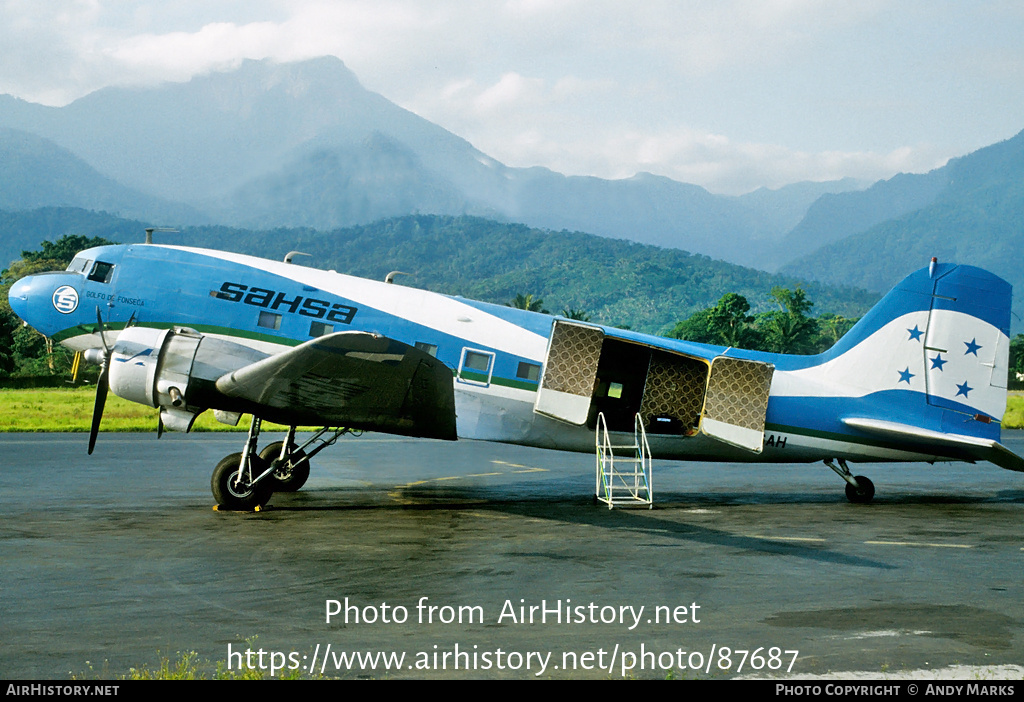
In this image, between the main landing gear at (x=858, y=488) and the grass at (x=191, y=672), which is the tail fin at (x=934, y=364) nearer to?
the main landing gear at (x=858, y=488)

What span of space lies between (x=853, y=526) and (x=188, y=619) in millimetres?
10190

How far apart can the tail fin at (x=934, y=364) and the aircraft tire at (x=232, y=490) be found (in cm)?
1019

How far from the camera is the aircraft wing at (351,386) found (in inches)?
463

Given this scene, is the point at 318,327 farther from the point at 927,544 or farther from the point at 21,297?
the point at 927,544

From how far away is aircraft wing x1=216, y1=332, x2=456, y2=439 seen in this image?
11.8m

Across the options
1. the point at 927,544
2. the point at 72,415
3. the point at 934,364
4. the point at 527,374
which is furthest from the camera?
the point at 72,415

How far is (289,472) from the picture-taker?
14719mm

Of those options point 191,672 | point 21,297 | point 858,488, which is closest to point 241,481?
point 21,297

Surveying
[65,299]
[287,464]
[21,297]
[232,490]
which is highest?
[65,299]

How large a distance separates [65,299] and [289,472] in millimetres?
5021

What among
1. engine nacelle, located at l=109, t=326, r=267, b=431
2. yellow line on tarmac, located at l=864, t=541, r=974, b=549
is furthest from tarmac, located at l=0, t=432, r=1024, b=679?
engine nacelle, located at l=109, t=326, r=267, b=431

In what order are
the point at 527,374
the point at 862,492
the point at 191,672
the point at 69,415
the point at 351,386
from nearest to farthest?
1. the point at 191,672
2. the point at 351,386
3. the point at 527,374
4. the point at 862,492
5. the point at 69,415

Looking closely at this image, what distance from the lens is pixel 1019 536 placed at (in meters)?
12.8
